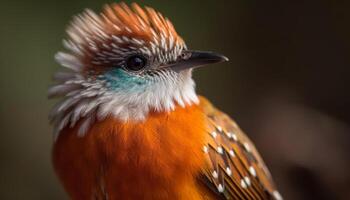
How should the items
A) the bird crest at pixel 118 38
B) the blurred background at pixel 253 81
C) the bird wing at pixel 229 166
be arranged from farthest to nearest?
the blurred background at pixel 253 81, the bird wing at pixel 229 166, the bird crest at pixel 118 38

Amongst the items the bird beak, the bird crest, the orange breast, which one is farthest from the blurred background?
the orange breast

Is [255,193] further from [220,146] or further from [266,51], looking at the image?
[266,51]

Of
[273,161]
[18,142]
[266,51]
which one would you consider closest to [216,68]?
[266,51]

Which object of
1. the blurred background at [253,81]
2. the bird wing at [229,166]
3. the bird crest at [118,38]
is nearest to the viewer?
the bird crest at [118,38]

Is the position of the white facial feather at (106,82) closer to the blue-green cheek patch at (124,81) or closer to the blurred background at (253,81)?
the blue-green cheek patch at (124,81)

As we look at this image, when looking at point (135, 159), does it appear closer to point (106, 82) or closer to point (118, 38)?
point (106, 82)

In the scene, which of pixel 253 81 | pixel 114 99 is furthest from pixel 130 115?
pixel 253 81

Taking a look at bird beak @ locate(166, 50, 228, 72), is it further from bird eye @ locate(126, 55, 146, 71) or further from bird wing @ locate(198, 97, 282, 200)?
bird wing @ locate(198, 97, 282, 200)

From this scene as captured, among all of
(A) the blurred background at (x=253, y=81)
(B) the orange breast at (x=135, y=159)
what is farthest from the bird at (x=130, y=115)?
(A) the blurred background at (x=253, y=81)
